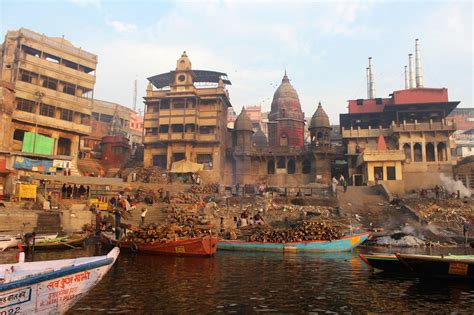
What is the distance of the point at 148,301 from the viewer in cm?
988

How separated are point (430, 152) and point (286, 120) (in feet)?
70.3

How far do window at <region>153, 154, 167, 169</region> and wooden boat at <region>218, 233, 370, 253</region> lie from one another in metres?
31.3

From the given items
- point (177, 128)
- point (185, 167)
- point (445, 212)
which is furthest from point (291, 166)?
point (445, 212)

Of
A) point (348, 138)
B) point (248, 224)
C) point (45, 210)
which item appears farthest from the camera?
point (348, 138)

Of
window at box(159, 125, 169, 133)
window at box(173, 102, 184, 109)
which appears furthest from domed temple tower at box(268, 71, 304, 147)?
window at box(159, 125, 169, 133)

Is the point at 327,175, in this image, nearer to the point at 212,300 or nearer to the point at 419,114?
the point at 419,114

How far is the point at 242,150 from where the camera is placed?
51344 mm

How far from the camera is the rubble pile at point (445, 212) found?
28.2 metres

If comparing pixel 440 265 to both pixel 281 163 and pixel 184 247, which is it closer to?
pixel 184 247

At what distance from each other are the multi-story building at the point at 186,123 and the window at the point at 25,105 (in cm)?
1448

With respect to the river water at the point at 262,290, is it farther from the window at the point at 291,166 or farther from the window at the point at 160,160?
the window at the point at 291,166

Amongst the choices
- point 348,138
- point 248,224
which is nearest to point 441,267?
point 248,224

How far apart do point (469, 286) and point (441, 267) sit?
970 millimetres

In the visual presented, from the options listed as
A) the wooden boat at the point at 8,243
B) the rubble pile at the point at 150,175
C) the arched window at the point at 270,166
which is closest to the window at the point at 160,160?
the rubble pile at the point at 150,175
